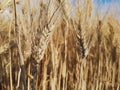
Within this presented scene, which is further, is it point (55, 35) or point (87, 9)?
point (55, 35)

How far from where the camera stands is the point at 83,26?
12.9ft

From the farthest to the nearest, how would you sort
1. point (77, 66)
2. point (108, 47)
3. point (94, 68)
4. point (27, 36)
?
point (108, 47) < point (94, 68) < point (77, 66) < point (27, 36)

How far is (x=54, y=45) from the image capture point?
416 cm

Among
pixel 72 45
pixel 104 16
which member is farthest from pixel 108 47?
pixel 104 16

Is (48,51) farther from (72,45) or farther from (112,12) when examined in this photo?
(112,12)

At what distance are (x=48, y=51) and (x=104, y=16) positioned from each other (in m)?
1.15

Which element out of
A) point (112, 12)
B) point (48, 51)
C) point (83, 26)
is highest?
point (112, 12)

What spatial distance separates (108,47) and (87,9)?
288 cm

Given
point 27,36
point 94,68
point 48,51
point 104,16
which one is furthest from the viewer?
point 94,68

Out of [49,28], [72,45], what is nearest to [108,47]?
[72,45]

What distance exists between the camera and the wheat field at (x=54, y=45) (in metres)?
2.69

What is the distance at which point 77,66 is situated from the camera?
17.5ft

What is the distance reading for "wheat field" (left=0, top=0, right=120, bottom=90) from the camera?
2694 mm

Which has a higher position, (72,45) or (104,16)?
(104,16)
